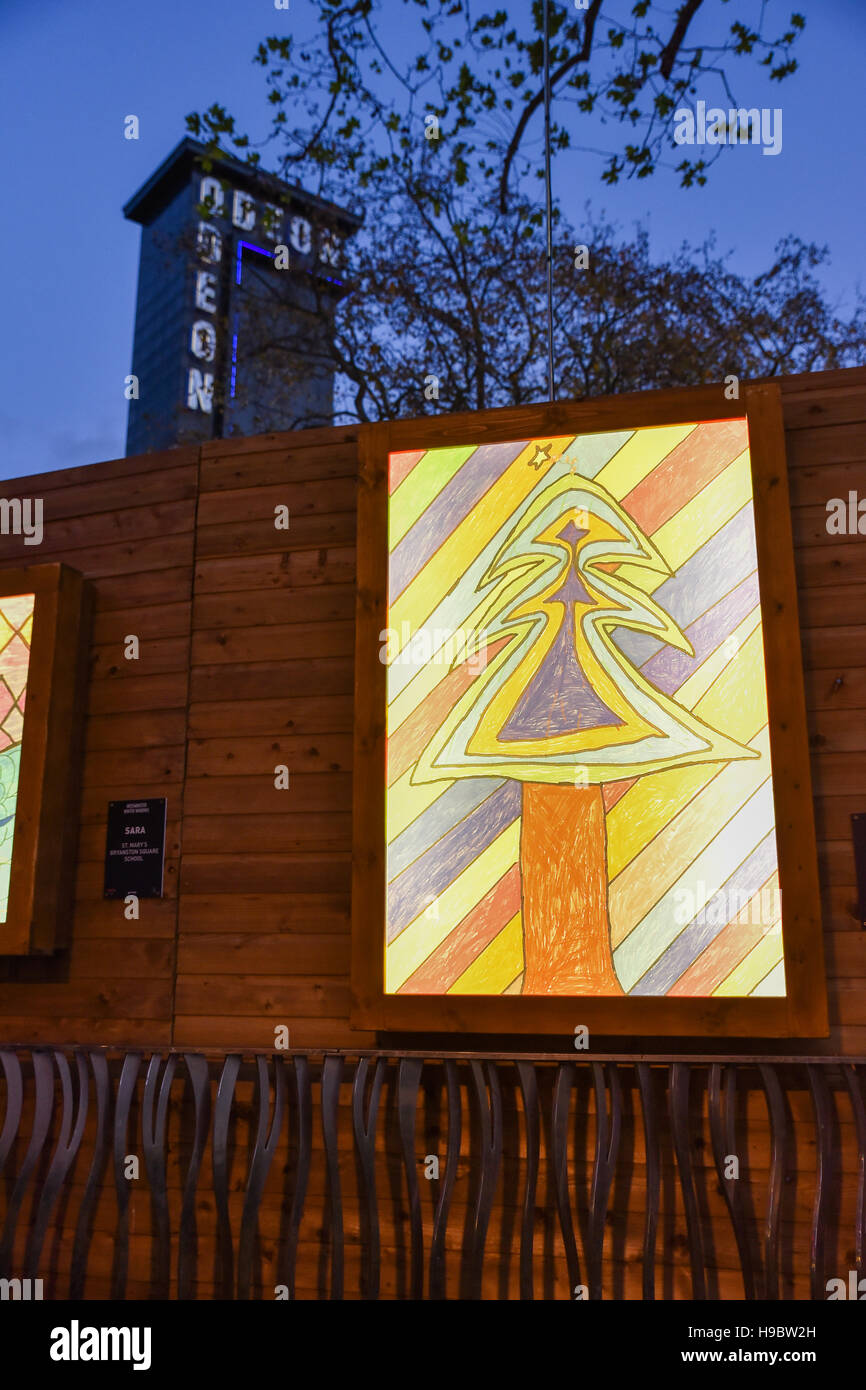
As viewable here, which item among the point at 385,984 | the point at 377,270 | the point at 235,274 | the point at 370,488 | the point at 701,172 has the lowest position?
the point at 385,984

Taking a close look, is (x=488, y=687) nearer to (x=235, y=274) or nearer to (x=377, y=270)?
(x=377, y=270)

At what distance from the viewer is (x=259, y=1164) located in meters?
2.76

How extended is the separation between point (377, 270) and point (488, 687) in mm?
8283

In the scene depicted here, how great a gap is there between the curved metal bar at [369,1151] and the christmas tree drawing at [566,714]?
51 centimetres

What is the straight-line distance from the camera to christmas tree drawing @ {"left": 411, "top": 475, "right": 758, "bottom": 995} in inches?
109

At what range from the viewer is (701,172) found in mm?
7449

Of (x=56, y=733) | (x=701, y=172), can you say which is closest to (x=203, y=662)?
(x=56, y=733)

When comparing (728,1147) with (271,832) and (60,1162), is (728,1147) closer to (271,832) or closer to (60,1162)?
(271,832)

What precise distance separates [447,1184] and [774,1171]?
0.85 m

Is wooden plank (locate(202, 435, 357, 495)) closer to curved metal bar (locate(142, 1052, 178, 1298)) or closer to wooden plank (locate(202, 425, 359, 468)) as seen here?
wooden plank (locate(202, 425, 359, 468))

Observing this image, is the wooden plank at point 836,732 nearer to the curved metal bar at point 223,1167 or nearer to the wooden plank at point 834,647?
the wooden plank at point 834,647

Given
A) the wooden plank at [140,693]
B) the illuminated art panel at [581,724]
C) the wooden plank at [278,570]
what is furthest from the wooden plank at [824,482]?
the wooden plank at [140,693]

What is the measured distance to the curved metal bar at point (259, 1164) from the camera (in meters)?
2.69

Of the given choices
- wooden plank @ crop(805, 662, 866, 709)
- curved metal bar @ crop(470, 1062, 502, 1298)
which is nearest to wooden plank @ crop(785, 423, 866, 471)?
wooden plank @ crop(805, 662, 866, 709)
